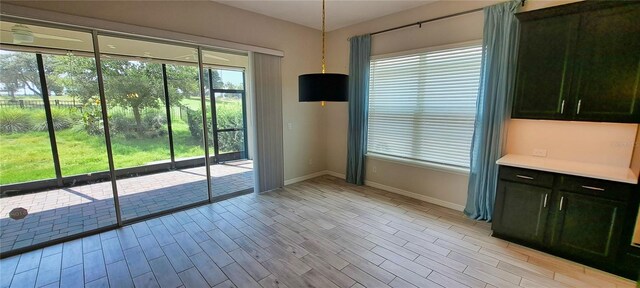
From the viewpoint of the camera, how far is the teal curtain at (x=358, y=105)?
4.42m

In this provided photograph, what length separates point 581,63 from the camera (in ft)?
7.97

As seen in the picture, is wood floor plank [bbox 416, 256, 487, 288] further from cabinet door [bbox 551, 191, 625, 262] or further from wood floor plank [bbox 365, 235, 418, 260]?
Result: cabinet door [bbox 551, 191, 625, 262]

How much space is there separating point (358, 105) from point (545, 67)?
2.58 metres

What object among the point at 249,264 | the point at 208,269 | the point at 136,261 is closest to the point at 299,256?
the point at 249,264

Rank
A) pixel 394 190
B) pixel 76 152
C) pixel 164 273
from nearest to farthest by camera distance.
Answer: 1. pixel 164 273
2. pixel 76 152
3. pixel 394 190

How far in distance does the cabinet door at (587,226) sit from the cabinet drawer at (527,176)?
0.54 feet

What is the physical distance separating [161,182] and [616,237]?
6191mm

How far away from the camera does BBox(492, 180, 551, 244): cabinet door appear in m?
2.60

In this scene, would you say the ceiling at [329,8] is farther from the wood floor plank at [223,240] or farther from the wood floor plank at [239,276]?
the wood floor plank at [239,276]

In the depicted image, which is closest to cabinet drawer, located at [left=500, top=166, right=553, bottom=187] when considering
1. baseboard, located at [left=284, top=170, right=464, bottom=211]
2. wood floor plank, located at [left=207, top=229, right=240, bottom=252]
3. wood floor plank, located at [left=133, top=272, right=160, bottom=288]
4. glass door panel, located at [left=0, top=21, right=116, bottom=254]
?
baseboard, located at [left=284, top=170, right=464, bottom=211]

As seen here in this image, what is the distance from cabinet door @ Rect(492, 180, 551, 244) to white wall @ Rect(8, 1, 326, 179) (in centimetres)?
335

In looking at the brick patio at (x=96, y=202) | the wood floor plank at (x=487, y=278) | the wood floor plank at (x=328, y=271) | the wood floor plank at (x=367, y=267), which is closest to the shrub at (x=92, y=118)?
the brick patio at (x=96, y=202)

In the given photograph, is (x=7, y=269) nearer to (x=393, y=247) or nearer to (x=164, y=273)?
(x=164, y=273)

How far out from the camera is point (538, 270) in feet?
7.72
